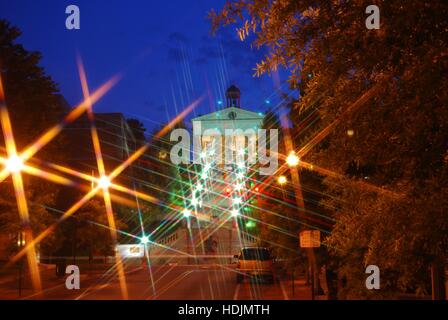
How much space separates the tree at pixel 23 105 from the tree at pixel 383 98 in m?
18.8

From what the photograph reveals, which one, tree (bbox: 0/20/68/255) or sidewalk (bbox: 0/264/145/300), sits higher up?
tree (bbox: 0/20/68/255)

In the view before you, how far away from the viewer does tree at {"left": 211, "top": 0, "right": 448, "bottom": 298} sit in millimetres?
5922

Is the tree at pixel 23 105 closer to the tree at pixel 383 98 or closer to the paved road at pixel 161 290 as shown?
the paved road at pixel 161 290

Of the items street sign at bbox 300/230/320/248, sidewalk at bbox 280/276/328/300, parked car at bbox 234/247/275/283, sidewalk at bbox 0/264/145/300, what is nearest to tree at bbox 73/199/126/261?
sidewalk at bbox 0/264/145/300

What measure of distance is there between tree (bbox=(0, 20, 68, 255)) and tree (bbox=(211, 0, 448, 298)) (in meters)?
18.8

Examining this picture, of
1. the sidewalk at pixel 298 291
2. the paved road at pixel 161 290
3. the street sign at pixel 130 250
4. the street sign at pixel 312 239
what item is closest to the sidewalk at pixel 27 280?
the paved road at pixel 161 290

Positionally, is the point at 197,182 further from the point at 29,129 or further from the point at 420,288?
the point at 420,288

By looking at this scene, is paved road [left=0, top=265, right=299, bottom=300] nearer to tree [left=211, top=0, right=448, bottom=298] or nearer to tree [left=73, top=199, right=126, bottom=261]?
tree [left=73, top=199, right=126, bottom=261]

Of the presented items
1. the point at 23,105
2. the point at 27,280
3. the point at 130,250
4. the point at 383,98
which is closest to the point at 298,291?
the point at 27,280

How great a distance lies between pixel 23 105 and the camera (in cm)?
2602

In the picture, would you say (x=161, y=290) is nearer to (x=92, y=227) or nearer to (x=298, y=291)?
(x=298, y=291)

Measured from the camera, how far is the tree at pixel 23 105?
25.1 metres

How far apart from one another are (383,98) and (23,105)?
73.5ft

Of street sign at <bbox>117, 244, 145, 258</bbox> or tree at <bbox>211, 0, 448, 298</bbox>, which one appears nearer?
tree at <bbox>211, 0, 448, 298</bbox>
